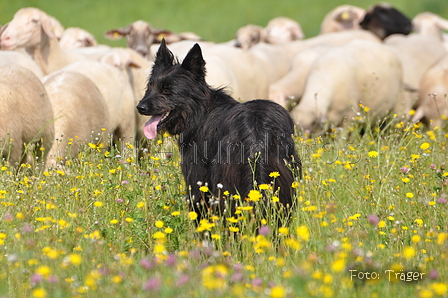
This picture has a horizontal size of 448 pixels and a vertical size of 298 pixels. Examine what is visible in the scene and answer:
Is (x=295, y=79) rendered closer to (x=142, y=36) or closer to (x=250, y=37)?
(x=142, y=36)

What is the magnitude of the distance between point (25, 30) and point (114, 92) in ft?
7.05

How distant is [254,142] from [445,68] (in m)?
7.52

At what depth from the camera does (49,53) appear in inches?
373

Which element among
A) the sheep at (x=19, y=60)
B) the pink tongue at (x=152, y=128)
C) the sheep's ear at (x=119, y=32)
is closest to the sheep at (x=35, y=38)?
the sheep at (x=19, y=60)

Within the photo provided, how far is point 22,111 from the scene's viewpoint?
6.29m

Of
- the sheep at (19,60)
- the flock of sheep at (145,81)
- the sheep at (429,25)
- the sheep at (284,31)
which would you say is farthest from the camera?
the sheep at (284,31)

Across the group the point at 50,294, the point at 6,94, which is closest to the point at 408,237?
the point at 50,294

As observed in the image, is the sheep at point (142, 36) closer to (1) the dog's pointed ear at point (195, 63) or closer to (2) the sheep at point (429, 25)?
(2) the sheep at point (429, 25)

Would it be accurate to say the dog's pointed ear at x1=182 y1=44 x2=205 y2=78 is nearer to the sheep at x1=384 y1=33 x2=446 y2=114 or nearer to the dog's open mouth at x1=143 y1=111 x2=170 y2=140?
the dog's open mouth at x1=143 y1=111 x2=170 y2=140

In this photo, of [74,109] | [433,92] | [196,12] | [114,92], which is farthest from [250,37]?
[196,12]

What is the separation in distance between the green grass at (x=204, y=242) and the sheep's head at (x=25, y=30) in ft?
14.0

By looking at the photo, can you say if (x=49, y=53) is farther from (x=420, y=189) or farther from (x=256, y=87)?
(x=420, y=189)

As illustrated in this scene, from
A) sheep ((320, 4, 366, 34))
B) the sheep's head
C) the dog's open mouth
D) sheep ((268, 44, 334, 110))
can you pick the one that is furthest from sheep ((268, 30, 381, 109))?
sheep ((320, 4, 366, 34))

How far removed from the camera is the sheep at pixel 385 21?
15.7m
